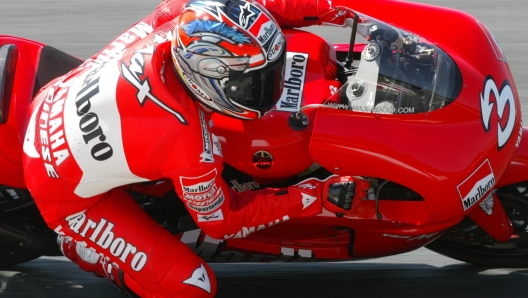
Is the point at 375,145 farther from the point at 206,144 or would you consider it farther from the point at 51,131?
the point at 51,131

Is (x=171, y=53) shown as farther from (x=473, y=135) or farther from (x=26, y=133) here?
(x=473, y=135)

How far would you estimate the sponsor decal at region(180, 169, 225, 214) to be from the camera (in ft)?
11.4

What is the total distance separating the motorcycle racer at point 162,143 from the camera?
3467mm

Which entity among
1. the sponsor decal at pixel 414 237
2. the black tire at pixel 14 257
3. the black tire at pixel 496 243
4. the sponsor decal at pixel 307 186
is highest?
the sponsor decal at pixel 307 186

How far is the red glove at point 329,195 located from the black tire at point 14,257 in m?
1.71

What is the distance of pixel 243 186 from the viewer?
397cm

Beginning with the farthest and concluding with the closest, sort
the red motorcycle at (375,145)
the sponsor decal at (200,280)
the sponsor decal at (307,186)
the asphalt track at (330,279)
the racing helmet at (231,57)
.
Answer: the asphalt track at (330,279), the sponsor decal at (200,280), the sponsor decal at (307,186), the red motorcycle at (375,145), the racing helmet at (231,57)

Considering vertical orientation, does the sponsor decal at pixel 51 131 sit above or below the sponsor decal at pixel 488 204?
above

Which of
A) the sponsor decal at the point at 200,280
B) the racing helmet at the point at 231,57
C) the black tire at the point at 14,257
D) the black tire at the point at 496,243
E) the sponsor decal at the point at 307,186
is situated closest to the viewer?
the racing helmet at the point at 231,57

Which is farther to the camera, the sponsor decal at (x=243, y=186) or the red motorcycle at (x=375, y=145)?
the sponsor decal at (x=243, y=186)

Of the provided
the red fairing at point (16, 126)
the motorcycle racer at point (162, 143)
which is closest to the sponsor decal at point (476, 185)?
the motorcycle racer at point (162, 143)

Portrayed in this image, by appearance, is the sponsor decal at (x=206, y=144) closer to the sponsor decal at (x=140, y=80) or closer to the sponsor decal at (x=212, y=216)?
the sponsor decal at (x=140, y=80)

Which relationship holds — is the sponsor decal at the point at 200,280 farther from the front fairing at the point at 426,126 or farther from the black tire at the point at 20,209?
the black tire at the point at 20,209

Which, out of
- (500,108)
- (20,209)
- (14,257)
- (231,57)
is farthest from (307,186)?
(14,257)
